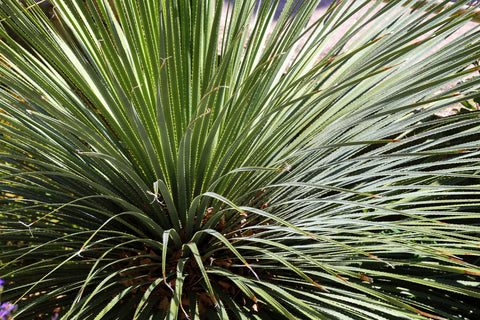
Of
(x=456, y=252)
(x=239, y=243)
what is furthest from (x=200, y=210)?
(x=456, y=252)

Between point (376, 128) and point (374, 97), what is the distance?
0.34 ft

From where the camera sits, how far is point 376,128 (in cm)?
152

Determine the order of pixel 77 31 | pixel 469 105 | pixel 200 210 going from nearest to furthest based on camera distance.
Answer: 1. pixel 200 210
2. pixel 77 31
3. pixel 469 105

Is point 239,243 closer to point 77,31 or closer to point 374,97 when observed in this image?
point 374,97

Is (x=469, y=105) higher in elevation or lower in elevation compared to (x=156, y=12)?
higher

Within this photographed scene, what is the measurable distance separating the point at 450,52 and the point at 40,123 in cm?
136

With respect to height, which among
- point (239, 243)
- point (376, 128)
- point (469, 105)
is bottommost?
point (239, 243)

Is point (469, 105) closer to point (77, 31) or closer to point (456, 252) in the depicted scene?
point (456, 252)

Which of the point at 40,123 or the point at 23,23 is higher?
the point at 23,23

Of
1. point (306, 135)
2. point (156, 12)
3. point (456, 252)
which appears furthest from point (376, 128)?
point (156, 12)

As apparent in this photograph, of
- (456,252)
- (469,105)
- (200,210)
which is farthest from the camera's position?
(469,105)

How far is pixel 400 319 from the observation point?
4.19ft

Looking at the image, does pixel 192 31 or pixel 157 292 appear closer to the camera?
pixel 157 292

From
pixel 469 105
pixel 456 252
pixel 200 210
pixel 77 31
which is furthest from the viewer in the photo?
pixel 469 105
